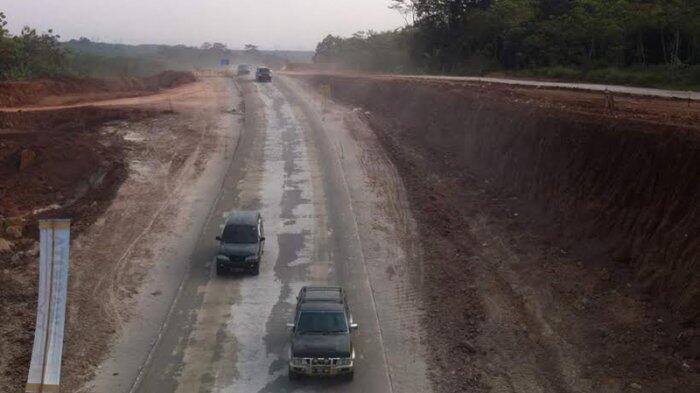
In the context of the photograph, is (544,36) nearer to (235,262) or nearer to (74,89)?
(74,89)

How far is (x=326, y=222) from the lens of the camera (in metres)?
31.7

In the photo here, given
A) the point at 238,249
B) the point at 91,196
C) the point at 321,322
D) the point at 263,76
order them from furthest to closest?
1. the point at 263,76
2. the point at 91,196
3. the point at 238,249
4. the point at 321,322

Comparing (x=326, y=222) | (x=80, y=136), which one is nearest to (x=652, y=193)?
(x=326, y=222)

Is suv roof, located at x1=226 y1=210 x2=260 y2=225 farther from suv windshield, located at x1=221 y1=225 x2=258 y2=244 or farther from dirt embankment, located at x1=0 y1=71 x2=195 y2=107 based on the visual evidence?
dirt embankment, located at x1=0 y1=71 x2=195 y2=107

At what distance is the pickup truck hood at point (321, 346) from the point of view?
18.8 meters

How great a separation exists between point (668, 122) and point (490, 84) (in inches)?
991

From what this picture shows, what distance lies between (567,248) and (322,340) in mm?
10996

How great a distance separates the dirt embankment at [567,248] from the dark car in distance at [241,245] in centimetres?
596

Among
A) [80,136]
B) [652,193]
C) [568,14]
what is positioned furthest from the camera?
[568,14]

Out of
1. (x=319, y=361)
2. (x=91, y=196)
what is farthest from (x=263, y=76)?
(x=319, y=361)

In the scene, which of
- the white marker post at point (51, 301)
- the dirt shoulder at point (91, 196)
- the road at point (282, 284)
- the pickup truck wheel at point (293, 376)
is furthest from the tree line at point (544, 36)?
the white marker post at point (51, 301)

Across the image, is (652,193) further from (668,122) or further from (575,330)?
(575,330)

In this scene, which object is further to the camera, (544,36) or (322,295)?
(544,36)

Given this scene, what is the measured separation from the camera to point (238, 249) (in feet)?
85.1
